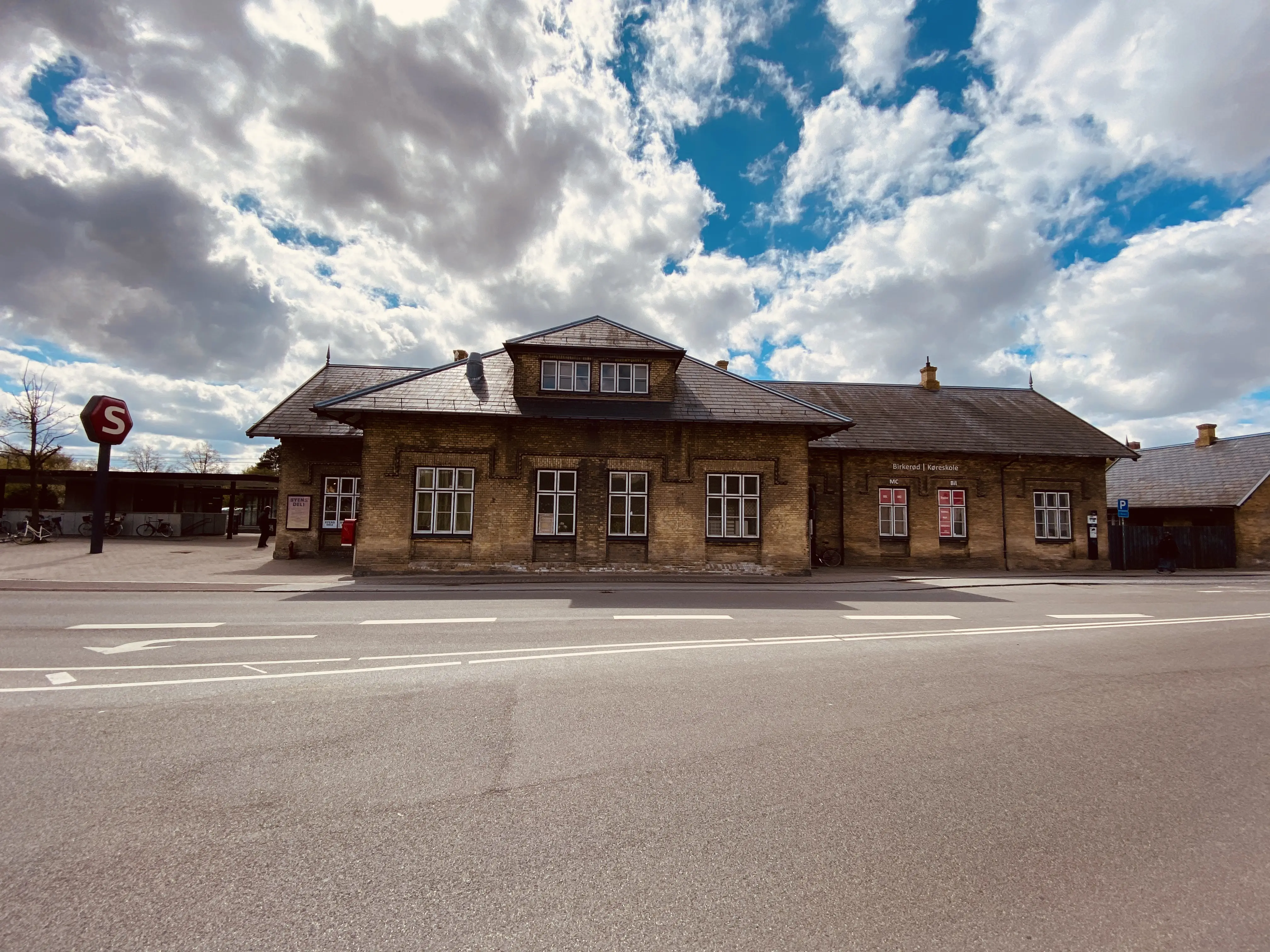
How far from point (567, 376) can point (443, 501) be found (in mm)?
5392

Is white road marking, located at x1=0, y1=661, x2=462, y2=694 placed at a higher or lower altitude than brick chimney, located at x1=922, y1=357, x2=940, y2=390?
lower

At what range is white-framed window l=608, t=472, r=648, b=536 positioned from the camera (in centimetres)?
1986

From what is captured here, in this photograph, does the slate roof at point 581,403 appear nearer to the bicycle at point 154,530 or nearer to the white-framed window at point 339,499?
the white-framed window at point 339,499

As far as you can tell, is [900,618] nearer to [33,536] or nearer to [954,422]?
[954,422]

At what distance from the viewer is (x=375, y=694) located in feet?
19.9

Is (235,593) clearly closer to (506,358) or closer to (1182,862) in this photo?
(506,358)

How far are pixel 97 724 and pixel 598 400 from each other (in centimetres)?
1623

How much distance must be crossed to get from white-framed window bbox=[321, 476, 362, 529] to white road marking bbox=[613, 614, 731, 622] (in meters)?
15.8

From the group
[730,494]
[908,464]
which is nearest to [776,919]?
[730,494]

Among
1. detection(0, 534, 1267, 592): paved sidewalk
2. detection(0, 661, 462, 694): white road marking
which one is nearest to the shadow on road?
detection(0, 534, 1267, 592): paved sidewalk

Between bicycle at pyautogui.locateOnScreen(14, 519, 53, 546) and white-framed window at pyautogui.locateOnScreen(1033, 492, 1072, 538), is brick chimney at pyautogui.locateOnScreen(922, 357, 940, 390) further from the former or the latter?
bicycle at pyautogui.locateOnScreen(14, 519, 53, 546)

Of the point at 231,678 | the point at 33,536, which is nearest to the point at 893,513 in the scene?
the point at 231,678

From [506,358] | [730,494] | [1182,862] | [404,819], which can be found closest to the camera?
A: [1182,862]

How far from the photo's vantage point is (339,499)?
23.9 metres
